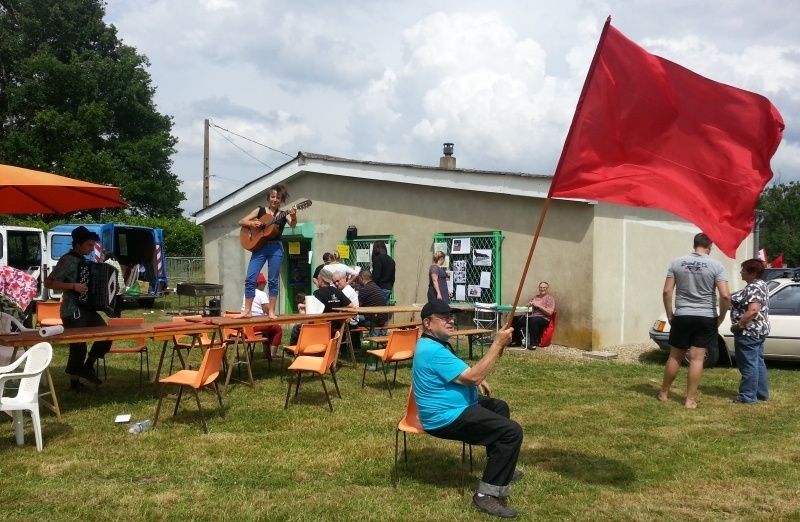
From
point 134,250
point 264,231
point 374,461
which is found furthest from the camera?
point 134,250

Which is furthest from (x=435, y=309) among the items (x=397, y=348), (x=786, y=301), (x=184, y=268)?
(x=184, y=268)

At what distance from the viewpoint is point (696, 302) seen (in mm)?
7547

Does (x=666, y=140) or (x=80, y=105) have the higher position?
(x=80, y=105)

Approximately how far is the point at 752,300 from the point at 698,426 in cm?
183

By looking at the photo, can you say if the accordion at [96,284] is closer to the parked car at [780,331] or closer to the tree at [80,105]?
the parked car at [780,331]

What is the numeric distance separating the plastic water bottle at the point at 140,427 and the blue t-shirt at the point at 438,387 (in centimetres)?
312

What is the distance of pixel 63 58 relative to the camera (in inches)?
1491

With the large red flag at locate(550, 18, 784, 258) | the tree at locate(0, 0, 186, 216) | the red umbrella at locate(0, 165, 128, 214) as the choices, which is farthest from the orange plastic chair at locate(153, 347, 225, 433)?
the tree at locate(0, 0, 186, 216)

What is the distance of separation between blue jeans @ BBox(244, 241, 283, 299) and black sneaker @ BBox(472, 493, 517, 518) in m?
5.06

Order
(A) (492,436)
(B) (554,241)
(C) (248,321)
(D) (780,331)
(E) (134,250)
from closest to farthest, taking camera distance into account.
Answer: (A) (492,436)
(C) (248,321)
(D) (780,331)
(B) (554,241)
(E) (134,250)

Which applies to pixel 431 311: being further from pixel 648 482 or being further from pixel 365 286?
pixel 365 286

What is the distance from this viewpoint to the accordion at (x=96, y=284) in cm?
813

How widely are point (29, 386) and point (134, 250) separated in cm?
1684

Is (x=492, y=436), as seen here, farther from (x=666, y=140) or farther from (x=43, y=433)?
(x=43, y=433)
